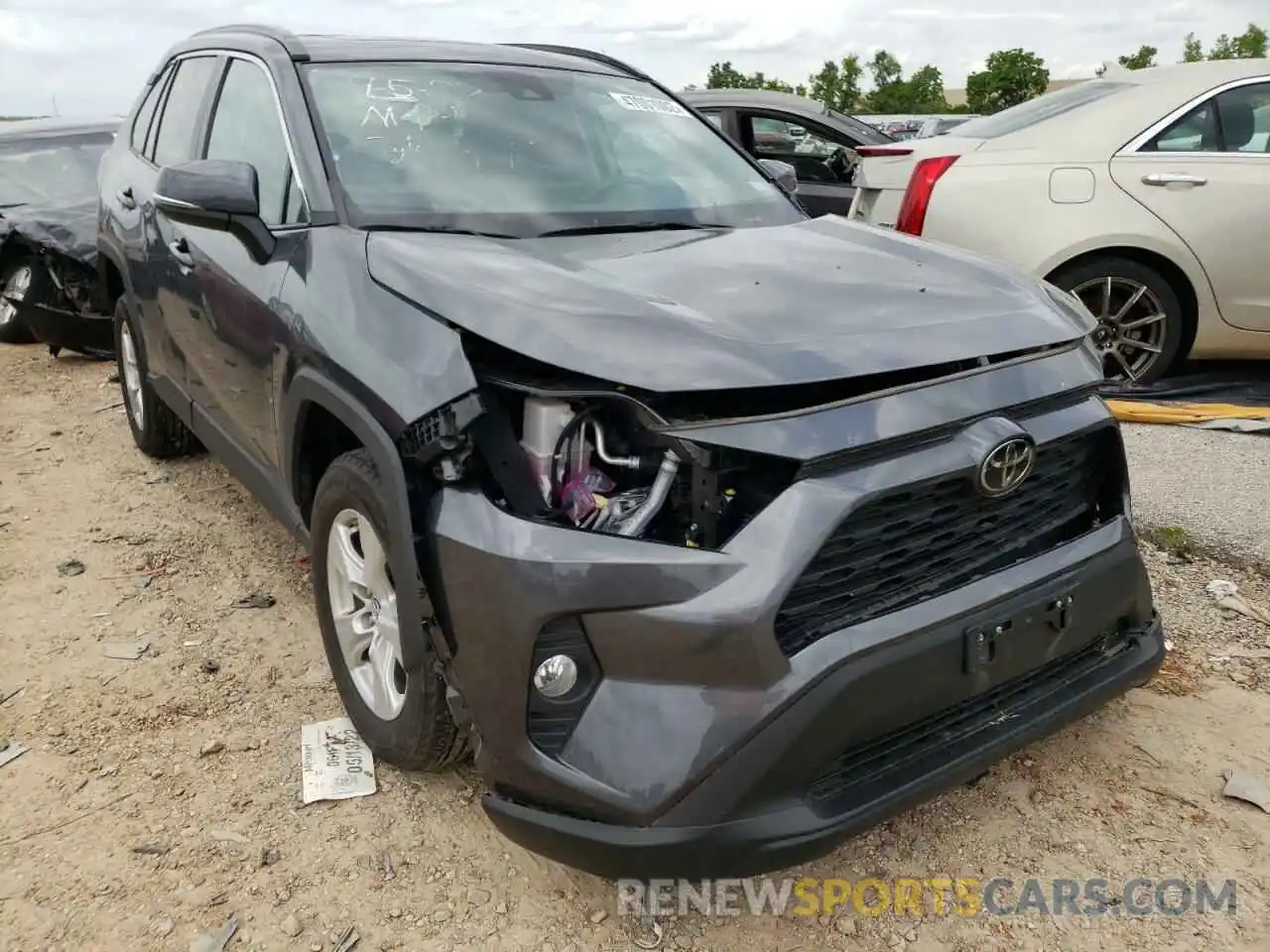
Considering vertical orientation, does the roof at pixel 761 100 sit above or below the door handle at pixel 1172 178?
above

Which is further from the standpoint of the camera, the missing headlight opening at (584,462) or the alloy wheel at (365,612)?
the alloy wheel at (365,612)

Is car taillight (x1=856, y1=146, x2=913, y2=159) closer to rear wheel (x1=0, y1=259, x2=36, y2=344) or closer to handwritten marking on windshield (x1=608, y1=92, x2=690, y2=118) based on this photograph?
handwritten marking on windshield (x1=608, y1=92, x2=690, y2=118)

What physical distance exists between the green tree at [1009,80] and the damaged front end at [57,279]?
5517cm

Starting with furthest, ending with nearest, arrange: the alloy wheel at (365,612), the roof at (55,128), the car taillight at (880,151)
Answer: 1. the roof at (55,128)
2. the car taillight at (880,151)
3. the alloy wheel at (365,612)

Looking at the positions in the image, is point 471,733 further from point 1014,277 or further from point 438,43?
point 438,43

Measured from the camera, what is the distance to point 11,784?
270 centimetres

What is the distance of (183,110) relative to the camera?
4.08m

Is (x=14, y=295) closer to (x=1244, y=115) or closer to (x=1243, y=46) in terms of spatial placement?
(x=1244, y=115)

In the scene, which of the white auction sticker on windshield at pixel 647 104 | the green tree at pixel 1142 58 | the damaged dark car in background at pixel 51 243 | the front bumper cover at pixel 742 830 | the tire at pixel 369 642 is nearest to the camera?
the front bumper cover at pixel 742 830

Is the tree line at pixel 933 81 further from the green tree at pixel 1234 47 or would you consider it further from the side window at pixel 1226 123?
the side window at pixel 1226 123

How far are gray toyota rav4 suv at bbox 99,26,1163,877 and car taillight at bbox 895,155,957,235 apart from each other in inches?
107

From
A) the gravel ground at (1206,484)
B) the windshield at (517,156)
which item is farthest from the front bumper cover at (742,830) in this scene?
the gravel ground at (1206,484)

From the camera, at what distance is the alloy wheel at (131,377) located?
16.0 ft

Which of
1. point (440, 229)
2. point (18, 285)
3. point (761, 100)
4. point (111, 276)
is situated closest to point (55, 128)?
point (18, 285)
